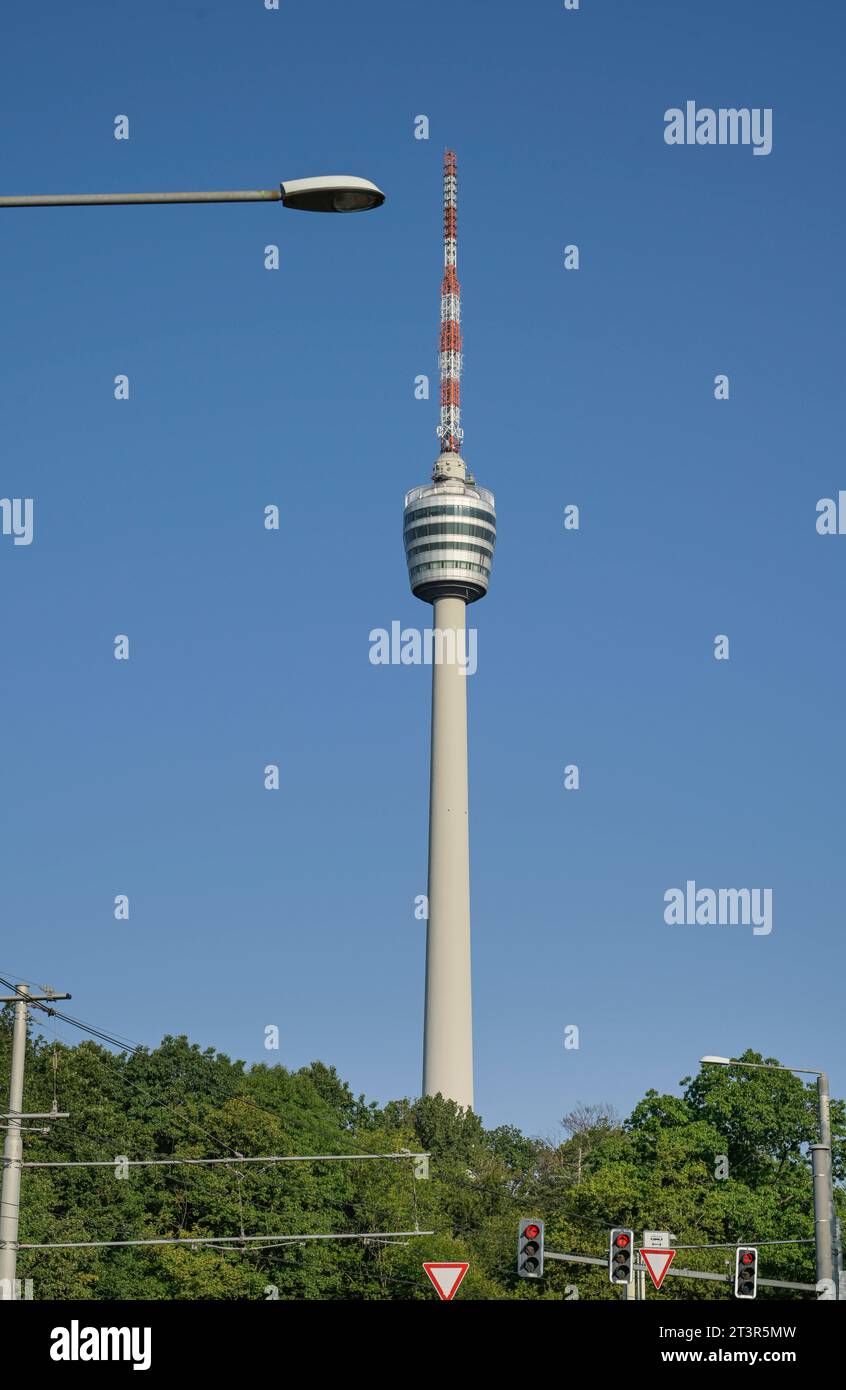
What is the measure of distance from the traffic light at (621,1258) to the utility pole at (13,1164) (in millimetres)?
13348

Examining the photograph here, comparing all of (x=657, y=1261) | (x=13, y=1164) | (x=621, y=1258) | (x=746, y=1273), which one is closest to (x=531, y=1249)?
(x=621, y=1258)

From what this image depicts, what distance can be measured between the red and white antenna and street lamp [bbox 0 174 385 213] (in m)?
145

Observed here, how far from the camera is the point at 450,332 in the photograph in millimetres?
158750

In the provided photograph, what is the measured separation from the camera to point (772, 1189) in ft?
291

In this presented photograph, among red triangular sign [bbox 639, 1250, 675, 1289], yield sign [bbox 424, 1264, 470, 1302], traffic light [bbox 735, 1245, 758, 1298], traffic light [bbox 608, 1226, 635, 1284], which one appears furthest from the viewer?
traffic light [bbox 735, 1245, 758, 1298]

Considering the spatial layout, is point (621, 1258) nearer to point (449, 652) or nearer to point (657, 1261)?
point (657, 1261)

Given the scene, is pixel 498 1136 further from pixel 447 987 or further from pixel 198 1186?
pixel 198 1186

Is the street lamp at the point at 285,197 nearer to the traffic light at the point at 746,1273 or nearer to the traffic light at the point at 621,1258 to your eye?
the traffic light at the point at 621,1258

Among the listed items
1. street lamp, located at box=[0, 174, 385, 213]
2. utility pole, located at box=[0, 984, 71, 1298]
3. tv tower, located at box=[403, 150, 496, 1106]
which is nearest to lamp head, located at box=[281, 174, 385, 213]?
street lamp, located at box=[0, 174, 385, 213]

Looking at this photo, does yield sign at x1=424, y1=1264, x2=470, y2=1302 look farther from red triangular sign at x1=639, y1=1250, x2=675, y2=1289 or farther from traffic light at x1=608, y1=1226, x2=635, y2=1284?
red triangular sign at x1=639, y1=1250, x2=675, y2=1289

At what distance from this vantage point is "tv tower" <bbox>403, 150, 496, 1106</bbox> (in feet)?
495

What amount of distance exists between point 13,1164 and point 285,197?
1149 inches
